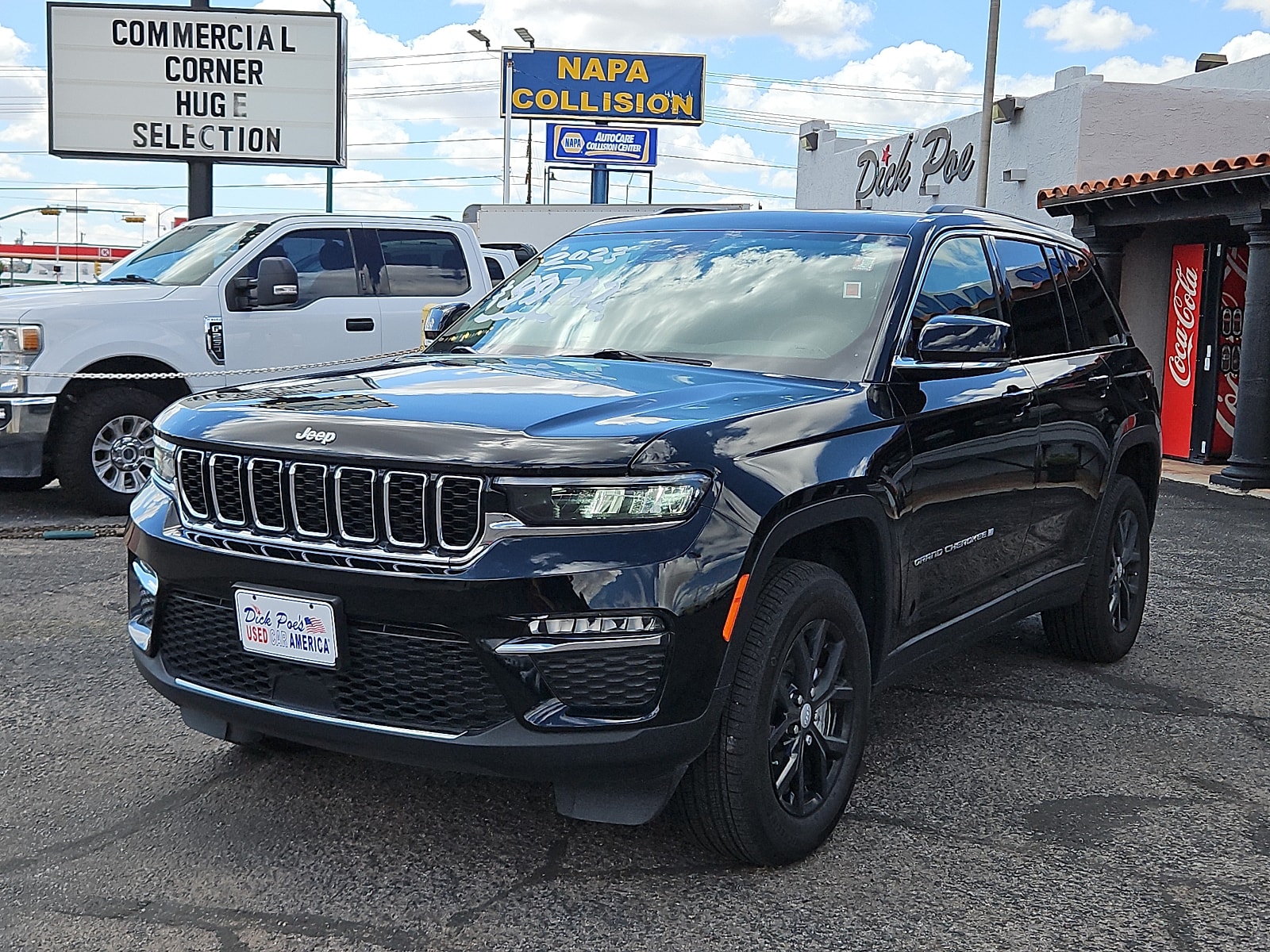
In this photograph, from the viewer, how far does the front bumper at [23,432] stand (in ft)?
29.0

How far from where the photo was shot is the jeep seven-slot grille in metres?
3.17

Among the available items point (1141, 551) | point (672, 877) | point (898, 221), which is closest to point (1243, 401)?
point (1141, 551)

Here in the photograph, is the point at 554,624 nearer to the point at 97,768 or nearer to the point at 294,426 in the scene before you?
the point at 294,426

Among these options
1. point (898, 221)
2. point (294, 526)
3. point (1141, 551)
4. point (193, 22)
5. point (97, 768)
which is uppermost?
point (193, 22)

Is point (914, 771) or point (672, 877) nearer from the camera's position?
point (672, 877)

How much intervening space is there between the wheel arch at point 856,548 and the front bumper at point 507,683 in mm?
346

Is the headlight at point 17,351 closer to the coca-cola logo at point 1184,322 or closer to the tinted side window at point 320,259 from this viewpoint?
the tinted side window at point 320,259

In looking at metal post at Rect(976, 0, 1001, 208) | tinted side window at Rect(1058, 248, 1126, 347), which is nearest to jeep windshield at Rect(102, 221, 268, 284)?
tinted side window at Rect(1058, 248, 1126, 347)

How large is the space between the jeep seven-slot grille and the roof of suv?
6.71 feet

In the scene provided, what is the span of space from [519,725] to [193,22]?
16.8 metres

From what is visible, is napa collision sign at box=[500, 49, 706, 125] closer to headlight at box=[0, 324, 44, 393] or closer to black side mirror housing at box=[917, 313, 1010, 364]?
headlight at box=[0, 324, 44, 393]

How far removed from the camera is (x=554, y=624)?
10.2ft

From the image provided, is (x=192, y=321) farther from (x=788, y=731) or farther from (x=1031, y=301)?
(x=788, y=731)

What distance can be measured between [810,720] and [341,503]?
1.38 m
